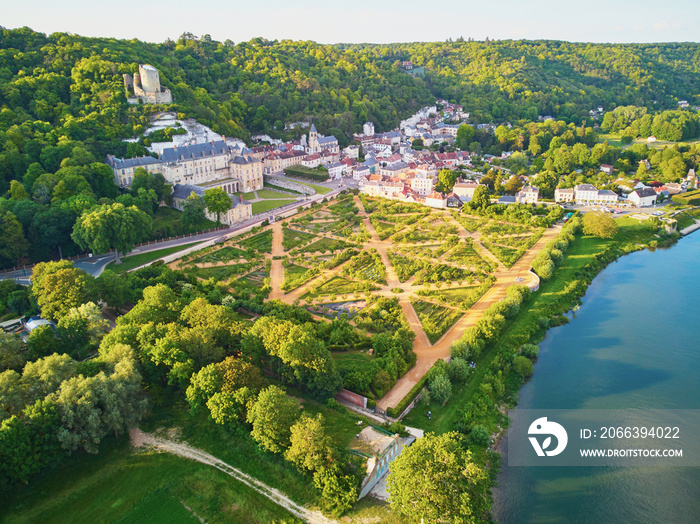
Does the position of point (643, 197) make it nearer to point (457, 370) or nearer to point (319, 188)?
point (319, 188)

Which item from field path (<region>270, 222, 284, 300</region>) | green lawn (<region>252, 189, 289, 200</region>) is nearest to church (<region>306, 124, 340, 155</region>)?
green lawn (<region>252, 189, 289, 200</region>)

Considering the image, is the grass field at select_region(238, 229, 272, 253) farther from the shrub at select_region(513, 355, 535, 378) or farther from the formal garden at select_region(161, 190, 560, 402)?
the shrub at select_region(513, 355, 535, 378)

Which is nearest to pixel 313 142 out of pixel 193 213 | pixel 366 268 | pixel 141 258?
pixel 193 213

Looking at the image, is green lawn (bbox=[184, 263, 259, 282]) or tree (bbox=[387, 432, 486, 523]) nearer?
tree (bbox=[387, 432, 486, 523])

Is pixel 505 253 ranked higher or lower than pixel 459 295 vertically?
higher

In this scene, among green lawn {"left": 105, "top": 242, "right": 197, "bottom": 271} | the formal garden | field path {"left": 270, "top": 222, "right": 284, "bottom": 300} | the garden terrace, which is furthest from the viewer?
green lawn {"left": 105, "top": 242, "right": 197, "bottom": 271}

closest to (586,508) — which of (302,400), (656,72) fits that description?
(302,400)

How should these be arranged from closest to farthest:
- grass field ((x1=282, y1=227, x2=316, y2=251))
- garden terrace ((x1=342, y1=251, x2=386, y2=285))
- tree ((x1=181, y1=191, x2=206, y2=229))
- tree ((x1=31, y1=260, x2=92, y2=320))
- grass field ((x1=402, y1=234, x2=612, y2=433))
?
grass field ((x1=402, y1=234, x2=612, y2=433))
tree ((x1=31, y1=260, x2=92, y2=320))
garden terrace ((x1=342, y1=251, x2=386, y2=285))
grass field ((x1=282, y1=227, x2=316, y2=251))
tree ((x1=181, y1=191, x2=206, y2=229))
